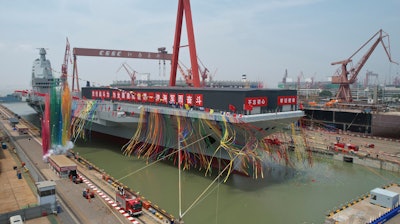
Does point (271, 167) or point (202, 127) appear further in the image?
point (271, 167)

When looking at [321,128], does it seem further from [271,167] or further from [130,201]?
[130,201]

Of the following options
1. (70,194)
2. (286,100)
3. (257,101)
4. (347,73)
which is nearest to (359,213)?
(257,101)

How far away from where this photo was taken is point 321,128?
132ft

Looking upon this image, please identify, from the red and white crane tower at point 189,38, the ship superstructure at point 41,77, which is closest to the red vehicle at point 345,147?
the red and white crane tower at point 189,38

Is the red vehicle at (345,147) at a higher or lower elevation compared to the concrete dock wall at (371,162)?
higher

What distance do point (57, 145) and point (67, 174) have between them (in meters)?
5.93

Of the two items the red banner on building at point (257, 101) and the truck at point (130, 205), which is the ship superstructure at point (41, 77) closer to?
the red banner on building at point (257, 101)

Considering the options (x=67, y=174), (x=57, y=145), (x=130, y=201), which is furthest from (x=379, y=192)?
(x=57, y=145)

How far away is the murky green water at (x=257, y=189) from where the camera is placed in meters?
14.8

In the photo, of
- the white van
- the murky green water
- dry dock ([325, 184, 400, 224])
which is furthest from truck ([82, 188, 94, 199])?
dry dock ([325, 184, 400, 224])

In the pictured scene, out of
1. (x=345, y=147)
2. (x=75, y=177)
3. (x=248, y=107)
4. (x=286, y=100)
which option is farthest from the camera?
(x=345, y=147)

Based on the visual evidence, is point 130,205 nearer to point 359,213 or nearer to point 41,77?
point 359,213

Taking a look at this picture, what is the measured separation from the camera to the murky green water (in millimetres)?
14812

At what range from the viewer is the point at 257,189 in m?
18.1
